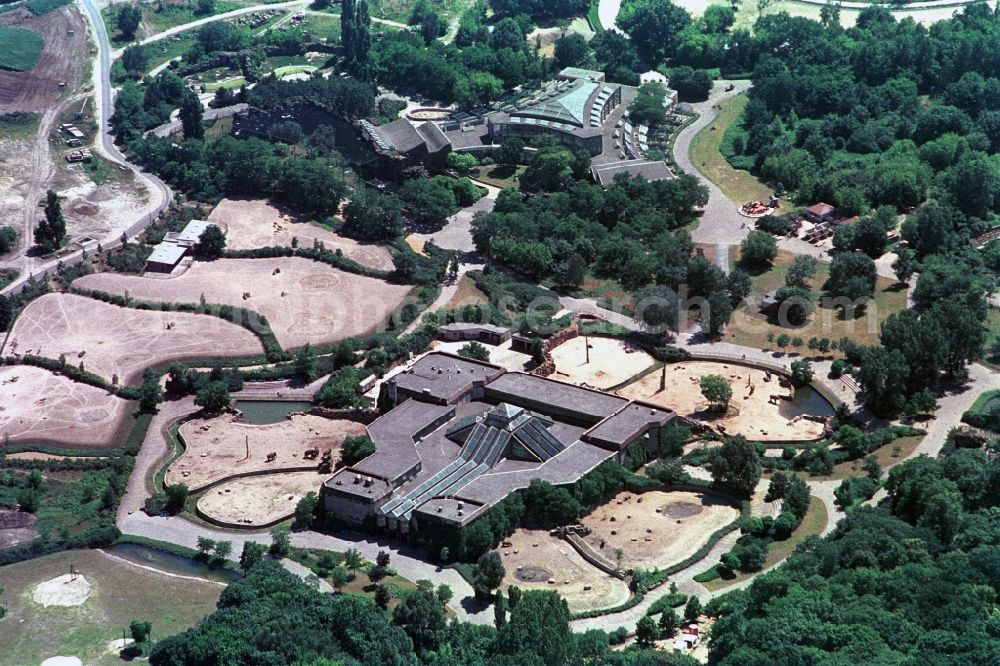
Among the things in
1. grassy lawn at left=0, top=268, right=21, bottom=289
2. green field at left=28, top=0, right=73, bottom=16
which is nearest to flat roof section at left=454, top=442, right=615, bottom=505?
grassy lawn at left=0, top=268, right=21, bottom=289

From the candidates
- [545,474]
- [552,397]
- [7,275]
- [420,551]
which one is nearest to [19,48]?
[7,275]

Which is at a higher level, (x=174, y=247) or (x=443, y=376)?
(x=443, y=376)

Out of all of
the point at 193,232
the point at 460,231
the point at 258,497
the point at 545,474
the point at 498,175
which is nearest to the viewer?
the point at 545,474

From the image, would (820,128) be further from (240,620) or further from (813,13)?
(240,620)

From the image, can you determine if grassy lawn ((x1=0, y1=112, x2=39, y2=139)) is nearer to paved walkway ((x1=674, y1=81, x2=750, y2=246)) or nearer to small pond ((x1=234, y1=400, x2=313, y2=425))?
small pond ((x1=234, y1=400, x2=313, y2=425))

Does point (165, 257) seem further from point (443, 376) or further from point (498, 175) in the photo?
point (498, 175)

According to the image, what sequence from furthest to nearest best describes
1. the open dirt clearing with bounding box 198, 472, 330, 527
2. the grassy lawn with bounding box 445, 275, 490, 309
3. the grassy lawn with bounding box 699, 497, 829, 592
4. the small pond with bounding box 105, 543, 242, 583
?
the grassy lawn with bounding box 445, 275, 490, 309
the open dirt clearing with bounding box 198, 472, 330, 527
the small pond with bounding box 105, 543, 242, 583
the grassy lawn with bounding box 699, 497, 829, 592

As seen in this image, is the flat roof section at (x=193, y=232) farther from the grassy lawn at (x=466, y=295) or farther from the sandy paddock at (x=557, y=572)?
the sandy paddock at (x=557, y=572)
